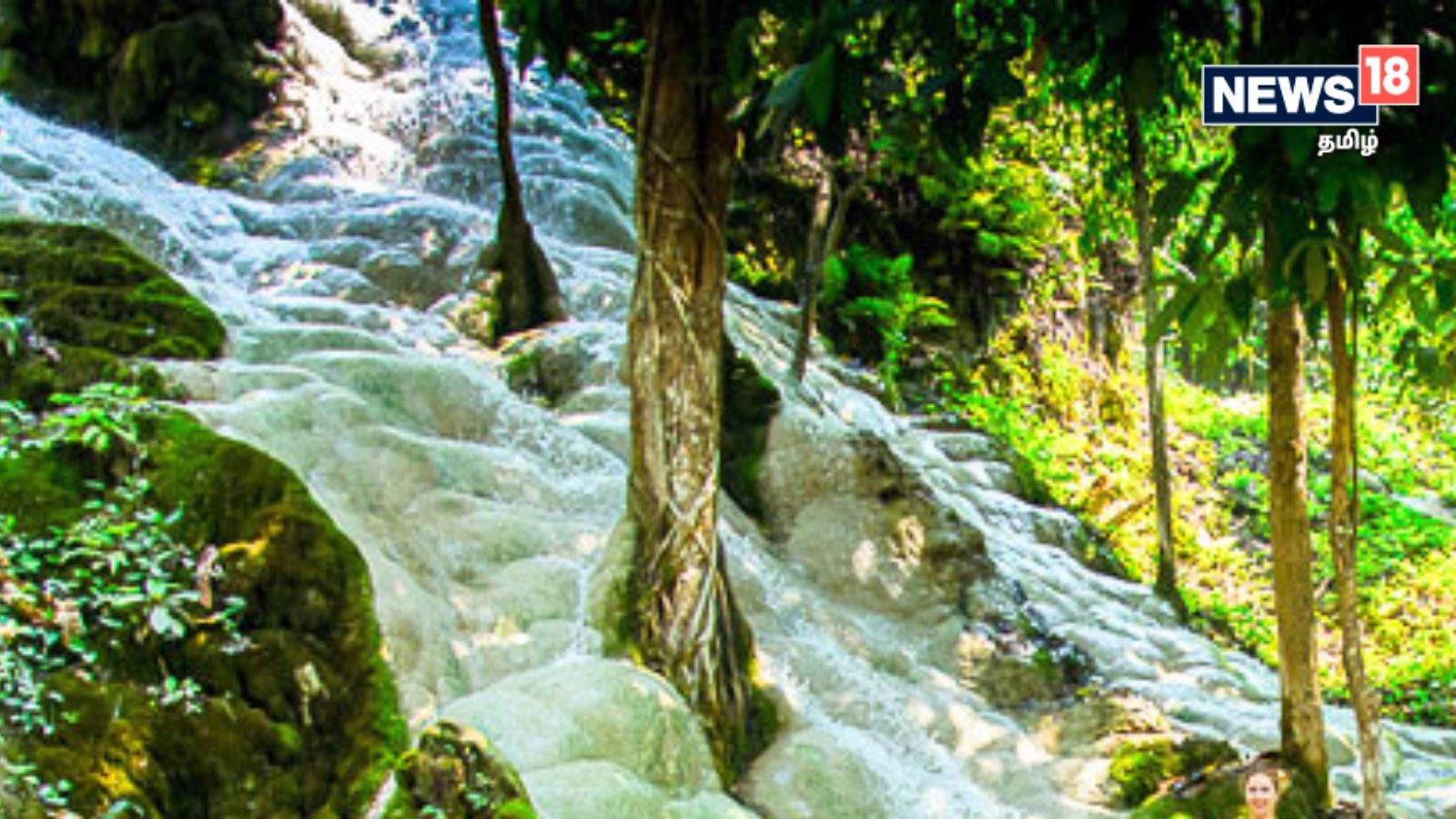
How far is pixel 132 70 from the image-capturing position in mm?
10750

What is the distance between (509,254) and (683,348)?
11.5 feet

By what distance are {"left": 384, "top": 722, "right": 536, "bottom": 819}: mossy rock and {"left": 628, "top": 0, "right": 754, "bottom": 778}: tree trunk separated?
1491 millimetres

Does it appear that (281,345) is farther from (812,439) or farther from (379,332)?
(812,439)

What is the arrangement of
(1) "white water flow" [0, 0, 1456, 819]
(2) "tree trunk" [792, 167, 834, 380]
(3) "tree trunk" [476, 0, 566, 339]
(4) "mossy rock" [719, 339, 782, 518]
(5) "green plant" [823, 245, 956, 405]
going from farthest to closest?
(5) "green plant" [823, 245, 956, 405], (2) "tree trunk" [792, 167, 834, 380], (3) "tree trunk" [476, 0, 566, 339], (4) "mossy rock" [719, 339, 782, 518], (1) "white water flow" [0, 0, 1456, 819]

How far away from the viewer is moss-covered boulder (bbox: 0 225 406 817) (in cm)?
329

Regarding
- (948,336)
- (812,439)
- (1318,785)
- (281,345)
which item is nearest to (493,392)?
(281,345)

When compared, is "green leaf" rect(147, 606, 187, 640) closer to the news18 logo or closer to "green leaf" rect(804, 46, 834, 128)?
"green leaf" rect(804, 46, 834, 128)

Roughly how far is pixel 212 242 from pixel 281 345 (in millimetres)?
2954

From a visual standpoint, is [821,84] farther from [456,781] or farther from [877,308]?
[877,308]

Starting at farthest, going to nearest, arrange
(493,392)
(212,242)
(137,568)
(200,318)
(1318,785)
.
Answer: (212,242), (493,392), (200,318), (1318,785), (137,568)

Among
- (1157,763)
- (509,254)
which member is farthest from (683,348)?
(509,254)

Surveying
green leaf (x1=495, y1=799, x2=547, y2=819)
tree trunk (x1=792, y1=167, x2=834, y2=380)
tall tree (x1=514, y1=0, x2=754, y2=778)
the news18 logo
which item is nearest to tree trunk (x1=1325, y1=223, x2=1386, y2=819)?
the news18 logo

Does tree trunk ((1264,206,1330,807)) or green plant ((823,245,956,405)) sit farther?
green plant ((823,245,956,405))

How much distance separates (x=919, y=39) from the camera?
3053 mm
